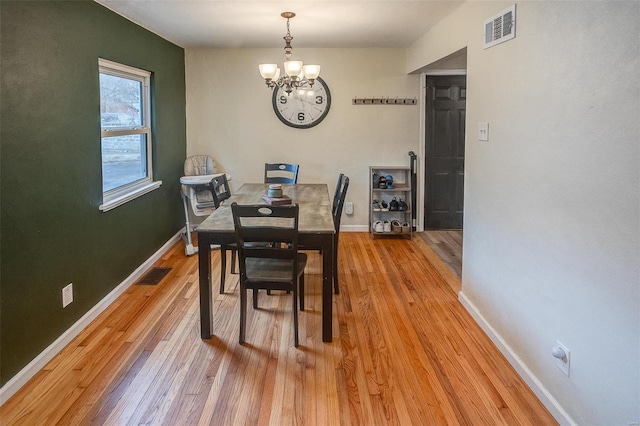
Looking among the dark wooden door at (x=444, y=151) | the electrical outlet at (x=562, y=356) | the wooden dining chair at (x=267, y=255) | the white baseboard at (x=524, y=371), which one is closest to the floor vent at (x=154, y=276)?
the wooden dining chair at (x=267, y=255)

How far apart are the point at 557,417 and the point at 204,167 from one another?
4592mm

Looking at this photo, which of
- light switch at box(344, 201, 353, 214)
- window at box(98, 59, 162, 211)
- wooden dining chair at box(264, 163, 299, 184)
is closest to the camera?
window at box(98, 59, 162, 211)

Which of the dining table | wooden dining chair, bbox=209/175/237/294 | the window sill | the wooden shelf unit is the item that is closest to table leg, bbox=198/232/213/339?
the dining table

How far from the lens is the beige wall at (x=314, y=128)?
5688mm

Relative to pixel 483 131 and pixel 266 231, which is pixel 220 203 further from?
pixel 483 131

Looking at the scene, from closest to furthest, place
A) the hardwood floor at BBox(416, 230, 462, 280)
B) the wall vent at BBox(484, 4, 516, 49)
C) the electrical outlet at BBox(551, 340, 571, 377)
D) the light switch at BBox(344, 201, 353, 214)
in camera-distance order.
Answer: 1. the electrical outlet at BBox(551, 340, 571, 377)
2. the wall vent at BBox(484, 4, 516, 49)
3. the hardwood floor at BBox(416, 230, 462, 280)
4. the light switch at BBox(344, 201, 353, 214)

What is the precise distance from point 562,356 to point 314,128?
418cm

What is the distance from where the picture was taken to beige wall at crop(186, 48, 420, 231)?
569cm

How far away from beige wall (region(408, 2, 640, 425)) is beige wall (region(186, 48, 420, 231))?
2.60m

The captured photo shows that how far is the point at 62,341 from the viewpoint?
2885 mm

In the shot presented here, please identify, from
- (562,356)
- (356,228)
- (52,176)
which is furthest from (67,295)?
(356,228)

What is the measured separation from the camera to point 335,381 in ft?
8.35

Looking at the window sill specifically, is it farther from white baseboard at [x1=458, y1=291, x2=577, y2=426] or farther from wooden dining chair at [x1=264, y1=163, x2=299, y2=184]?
white baseboard at [x1=458, y1=291, x2=577, y2=426]

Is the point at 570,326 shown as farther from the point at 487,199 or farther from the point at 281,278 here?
the point at 281,278
